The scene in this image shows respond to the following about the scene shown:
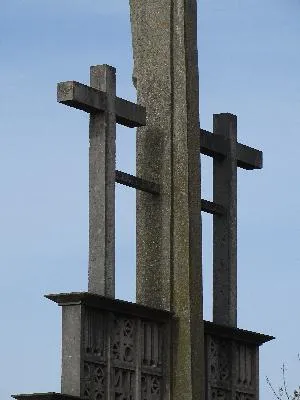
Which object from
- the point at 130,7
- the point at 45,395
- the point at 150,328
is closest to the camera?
the point at 45,395

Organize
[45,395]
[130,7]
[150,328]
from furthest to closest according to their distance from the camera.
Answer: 1. [130,7]
2. [150,328]
3. [45,395]

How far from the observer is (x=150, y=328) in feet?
40.8

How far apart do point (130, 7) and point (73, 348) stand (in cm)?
282

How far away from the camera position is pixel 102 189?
39.6ft

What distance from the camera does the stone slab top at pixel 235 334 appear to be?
1310 cm

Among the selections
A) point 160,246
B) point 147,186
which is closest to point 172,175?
point 147,186

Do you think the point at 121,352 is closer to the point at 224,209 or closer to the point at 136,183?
the point at 136,183

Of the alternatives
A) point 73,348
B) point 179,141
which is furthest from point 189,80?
point 73,348

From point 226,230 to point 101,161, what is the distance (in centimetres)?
175

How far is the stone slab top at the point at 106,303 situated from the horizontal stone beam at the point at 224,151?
1.54 meters

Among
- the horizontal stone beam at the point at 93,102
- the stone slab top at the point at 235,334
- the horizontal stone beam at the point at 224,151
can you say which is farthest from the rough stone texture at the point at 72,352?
the horizontal stone beam at the point at 224,151

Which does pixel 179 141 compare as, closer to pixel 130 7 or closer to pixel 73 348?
pixel 130 7

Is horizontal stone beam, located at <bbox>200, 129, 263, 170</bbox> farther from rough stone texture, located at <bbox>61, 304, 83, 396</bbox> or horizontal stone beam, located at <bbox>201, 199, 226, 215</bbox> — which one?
rough stone texture, located at <bbox>61, 304, 83, 396</bbox>

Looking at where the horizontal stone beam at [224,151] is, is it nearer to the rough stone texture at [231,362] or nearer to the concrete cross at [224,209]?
the concrete cross at [224,209]
